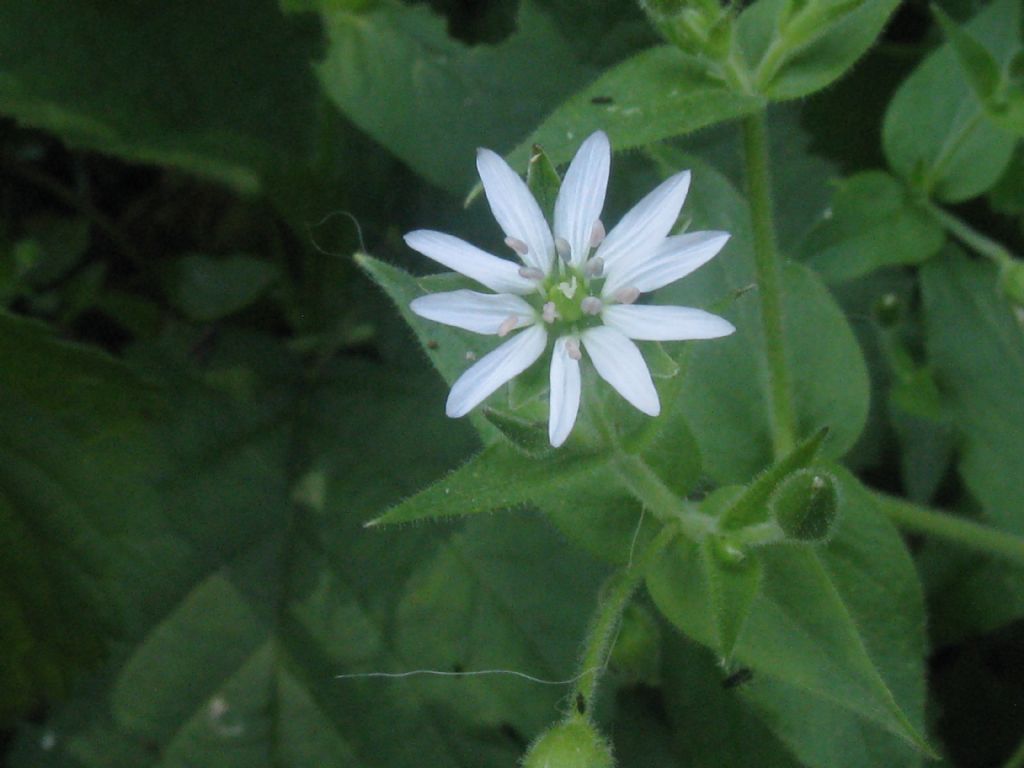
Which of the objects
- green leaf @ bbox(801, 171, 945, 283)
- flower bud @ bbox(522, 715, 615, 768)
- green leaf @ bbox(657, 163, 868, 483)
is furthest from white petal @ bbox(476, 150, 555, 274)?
green leaf @ bbox(801, 171, 945, 283)

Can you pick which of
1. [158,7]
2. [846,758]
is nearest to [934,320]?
[846,758]

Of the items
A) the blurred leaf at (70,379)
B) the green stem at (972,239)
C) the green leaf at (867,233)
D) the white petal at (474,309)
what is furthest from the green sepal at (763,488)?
the blurred leaf at (70,379)

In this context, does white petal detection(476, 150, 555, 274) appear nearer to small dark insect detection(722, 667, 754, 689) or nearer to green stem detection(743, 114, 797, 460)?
green stem detection(743, 114, 797, 460)

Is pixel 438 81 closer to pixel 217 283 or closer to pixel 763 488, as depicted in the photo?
pixel 217 283

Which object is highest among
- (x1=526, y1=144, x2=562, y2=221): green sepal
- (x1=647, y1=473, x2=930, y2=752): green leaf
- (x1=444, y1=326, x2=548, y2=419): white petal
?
(x1=526, y1=144, x2=562, y2=221): green sepal

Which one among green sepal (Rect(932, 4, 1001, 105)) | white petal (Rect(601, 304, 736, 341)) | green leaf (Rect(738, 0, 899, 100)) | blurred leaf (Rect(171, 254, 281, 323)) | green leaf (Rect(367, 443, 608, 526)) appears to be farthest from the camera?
blurred leaf (Rect(171, 254, 281, 323))

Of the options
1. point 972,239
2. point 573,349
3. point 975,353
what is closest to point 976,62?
point 972,239
